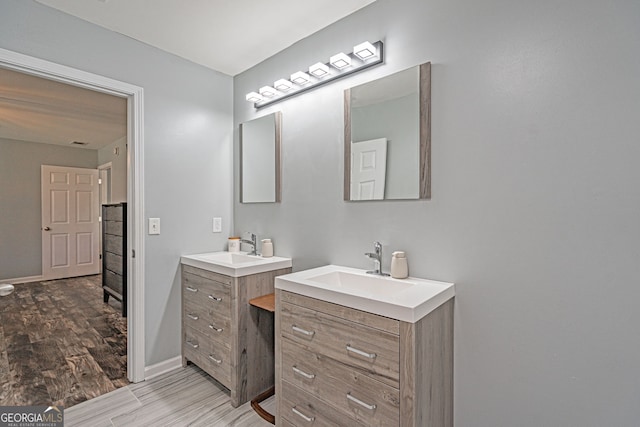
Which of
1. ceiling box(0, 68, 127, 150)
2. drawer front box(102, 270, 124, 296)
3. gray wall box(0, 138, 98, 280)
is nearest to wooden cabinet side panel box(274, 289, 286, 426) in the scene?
ceiling box(0, 68, 127, 150)

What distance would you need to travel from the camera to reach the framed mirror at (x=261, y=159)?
241 cm

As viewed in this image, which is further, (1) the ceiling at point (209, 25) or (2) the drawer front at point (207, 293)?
(2) the drawer front at point (207, 293)

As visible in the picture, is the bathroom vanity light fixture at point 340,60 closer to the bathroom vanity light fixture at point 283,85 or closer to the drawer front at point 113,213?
the bathroom vanity light fixture at point 283,85

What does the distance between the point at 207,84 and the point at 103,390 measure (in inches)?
94.8

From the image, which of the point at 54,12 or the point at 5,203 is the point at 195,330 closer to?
the point at 54,12

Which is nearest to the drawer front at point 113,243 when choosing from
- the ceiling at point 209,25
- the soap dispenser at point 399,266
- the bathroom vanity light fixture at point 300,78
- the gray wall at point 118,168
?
the gray wall at point 118,168

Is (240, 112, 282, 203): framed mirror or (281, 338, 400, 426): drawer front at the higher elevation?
(240, 112, 282, 203): framed mirror

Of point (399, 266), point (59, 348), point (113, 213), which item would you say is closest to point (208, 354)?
Result: point (399, 266)

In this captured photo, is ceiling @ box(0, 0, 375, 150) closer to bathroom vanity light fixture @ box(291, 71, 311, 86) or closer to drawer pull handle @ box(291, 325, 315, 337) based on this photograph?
bathroom vanity light fixture @ box(291, 71, 311, 86)

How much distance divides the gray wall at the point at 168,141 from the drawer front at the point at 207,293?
150 mm

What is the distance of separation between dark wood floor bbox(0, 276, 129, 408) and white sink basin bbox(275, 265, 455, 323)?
1665mm

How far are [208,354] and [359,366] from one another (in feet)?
4.43
